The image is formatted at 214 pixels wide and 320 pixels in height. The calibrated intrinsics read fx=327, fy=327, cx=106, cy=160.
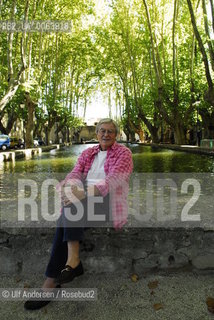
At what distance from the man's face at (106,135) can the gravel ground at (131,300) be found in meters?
1.30

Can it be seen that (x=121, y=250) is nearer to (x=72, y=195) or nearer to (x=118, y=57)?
(x=72, y=195)

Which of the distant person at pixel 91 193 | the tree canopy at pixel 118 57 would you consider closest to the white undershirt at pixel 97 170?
the distant person at pixel 91 193

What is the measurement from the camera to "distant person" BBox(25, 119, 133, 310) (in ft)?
9.25

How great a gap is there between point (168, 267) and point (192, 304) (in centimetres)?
52

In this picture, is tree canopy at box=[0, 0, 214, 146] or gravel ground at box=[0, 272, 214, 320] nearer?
gravel ground at box=[0, 272, 214, 320]

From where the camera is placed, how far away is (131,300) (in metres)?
2.72

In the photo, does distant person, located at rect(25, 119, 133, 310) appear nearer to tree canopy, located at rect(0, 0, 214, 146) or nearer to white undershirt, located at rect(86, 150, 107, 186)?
white undershirt, located at rect(86, 150, 107, 186)

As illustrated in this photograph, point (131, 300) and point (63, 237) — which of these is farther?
point (63, 237)

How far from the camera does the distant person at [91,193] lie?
282 centimetres

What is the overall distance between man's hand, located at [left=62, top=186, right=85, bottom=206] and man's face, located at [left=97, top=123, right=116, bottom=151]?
64 centimetres

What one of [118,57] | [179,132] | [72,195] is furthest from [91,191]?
[118,57]

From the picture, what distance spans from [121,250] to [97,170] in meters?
0.82

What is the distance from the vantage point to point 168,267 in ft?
10.2

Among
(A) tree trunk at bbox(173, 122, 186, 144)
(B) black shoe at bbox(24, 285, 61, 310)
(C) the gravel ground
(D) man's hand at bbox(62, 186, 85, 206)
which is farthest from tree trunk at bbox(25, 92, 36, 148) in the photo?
(B) black shoe at bbox(24, 285, 61, 310)
